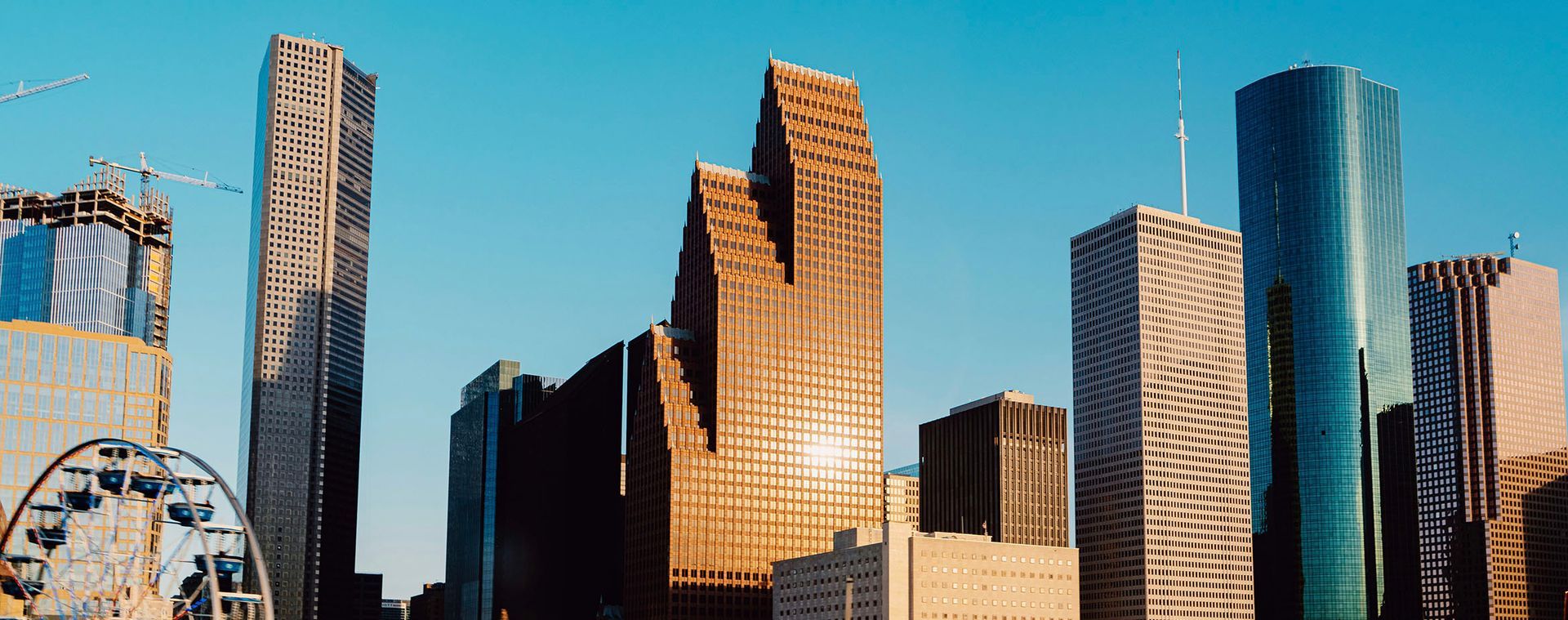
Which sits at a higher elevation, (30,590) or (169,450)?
(169,450)

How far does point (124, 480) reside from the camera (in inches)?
4680

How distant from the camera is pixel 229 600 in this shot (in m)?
114

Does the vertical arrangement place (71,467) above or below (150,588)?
above

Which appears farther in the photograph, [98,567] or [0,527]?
[0,527]

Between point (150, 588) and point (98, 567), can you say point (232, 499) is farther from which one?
point (98, 567)

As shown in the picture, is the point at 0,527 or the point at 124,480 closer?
the point at 124,480

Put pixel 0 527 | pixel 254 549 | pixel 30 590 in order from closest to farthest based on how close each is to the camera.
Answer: pixel 254 549
pixel 30 590
pixel 0 527

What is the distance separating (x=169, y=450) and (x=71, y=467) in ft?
50.5

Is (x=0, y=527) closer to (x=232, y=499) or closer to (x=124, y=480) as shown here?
(x=124, y=480)

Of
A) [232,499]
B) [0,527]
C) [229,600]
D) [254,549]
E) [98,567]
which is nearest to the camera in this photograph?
[254,549]

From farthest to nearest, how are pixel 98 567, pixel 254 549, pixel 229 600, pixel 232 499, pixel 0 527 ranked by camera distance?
pixel 0 527, pixel 98 567, pixel 229 600, pixel 232 499, pixel 254 549

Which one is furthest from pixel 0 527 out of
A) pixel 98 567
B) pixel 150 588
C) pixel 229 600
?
pixel 229 600

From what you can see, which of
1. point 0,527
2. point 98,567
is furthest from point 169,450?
point 0,527

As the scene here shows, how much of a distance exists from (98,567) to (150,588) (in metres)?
12.3
